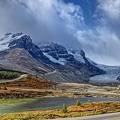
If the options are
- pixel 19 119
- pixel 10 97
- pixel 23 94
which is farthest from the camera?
pixel 23 94

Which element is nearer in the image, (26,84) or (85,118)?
(85,118)

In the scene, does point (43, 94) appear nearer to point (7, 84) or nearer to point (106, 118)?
point (7, 84)

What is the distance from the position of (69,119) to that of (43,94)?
12130 centimetres

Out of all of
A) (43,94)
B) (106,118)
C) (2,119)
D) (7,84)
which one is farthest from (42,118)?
(7,84)

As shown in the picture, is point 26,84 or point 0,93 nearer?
point 0,93

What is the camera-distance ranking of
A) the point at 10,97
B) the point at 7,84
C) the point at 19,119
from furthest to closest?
the point at 7,84, the point at 10,97, the point at 19,119

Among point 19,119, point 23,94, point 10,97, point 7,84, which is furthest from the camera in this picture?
point 7,84

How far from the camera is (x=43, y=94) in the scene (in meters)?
159

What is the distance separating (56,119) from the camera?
127 ft

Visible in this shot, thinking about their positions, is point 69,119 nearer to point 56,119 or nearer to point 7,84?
point 56,119

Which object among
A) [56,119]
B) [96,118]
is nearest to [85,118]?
[96,118]

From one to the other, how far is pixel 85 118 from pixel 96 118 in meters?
1.55

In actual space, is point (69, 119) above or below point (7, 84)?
below

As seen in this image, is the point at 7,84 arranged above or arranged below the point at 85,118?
Answer: above
